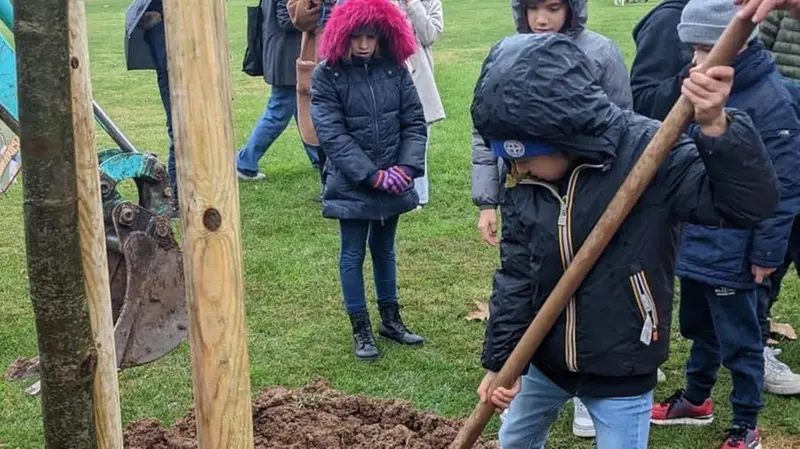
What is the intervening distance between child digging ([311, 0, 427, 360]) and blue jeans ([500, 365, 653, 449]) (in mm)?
1856

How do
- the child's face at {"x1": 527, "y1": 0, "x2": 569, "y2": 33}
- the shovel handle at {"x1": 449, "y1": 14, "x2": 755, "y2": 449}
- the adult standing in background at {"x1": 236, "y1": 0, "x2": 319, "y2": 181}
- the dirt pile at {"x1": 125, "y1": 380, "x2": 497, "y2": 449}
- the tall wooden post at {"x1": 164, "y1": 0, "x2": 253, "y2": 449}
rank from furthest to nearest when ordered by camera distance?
the adult standing in background at {"x1": 236, "y1": 0, "x2": 319, "y2": 181}, the child's face at {"x1": 527, "y1": 0, "x2": 569, "y2": 33}, the dirt pile at {"x1": 125, "y1": 380, "x2": 497, "y2": 449}, the shovel handle at {"x1": 449, "y1": 14, "x2": 755, "y2": 449}, the tall wooden post at {"x1": 164, "y1": 0, "x2": 253, "y2": 449}

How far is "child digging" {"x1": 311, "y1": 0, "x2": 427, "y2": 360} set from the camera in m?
4.95

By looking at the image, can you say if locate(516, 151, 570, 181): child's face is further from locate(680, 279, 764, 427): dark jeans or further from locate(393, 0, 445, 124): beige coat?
locate(393, 0, 445, 124): beige coat

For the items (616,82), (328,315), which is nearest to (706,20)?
(616,82)

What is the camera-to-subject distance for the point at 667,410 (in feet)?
14.6

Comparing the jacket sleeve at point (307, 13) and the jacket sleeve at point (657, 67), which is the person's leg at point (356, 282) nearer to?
the jacket sleeve at point (657, 67)

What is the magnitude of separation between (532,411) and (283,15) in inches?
203

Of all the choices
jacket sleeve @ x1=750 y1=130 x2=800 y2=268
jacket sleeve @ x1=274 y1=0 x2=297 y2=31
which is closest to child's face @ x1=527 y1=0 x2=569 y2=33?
jacket sleeve @ x1=750 y1=130 x2=800 y2=268

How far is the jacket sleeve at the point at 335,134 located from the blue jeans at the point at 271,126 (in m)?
3.34

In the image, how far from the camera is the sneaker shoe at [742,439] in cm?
410

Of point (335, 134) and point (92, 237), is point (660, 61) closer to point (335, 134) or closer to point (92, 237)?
point (335, 134)

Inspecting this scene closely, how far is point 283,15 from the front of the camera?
25.6ft

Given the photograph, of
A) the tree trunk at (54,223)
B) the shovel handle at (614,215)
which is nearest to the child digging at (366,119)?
the shovel handle at (614,215)

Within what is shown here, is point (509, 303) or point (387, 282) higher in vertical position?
point (509, 303)
